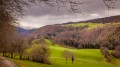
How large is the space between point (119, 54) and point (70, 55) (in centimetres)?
3975

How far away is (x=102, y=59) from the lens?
149625 mm

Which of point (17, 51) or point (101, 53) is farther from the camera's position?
point (101, 53)

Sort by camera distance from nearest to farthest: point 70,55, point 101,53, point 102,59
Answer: point 70,55 → point 102,59 → point 101,53

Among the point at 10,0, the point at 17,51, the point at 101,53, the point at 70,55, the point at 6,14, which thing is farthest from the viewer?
the point at 101,53

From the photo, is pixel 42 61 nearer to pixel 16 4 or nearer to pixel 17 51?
pixel 17 51

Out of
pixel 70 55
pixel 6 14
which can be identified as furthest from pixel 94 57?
pixel 6 14

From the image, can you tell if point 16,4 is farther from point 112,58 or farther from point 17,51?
point 112,58

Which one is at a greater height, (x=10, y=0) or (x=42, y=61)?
(x=10, y=0)

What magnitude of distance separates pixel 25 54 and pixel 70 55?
4331cm

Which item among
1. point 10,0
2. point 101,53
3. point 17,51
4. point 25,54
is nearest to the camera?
point 10,0

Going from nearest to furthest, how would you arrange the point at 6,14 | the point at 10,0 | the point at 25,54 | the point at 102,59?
the point at 10,0, the point at 6,14, the point at 25,54, the point at 102,59

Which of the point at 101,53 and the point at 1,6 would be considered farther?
the point at 101,53

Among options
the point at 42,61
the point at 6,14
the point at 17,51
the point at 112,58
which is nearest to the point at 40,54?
the point at 42,61

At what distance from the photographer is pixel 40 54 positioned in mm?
96312
